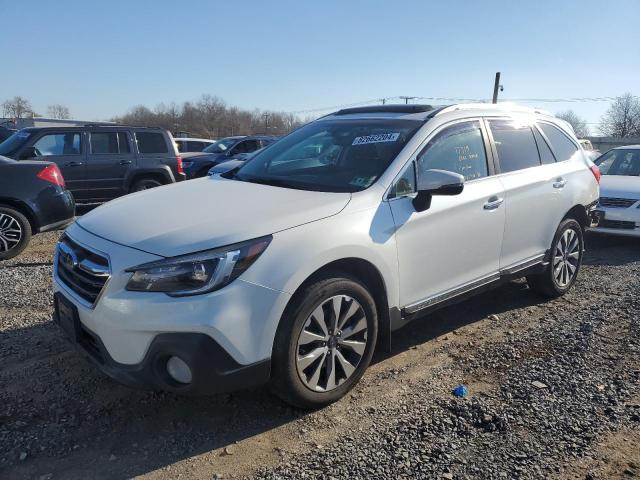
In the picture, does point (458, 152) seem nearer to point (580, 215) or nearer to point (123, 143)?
point (580, 215)

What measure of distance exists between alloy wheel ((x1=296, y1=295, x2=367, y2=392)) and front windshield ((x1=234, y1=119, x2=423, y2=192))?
80 centimetres

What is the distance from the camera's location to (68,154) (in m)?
9.46

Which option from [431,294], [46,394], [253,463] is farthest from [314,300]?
[46,394]

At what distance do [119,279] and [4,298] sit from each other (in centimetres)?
297

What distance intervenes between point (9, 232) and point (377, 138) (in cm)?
494

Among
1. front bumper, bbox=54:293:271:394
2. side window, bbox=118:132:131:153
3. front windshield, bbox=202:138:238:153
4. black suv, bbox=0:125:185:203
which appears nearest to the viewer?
front bumper, bbox=54:293:271:394

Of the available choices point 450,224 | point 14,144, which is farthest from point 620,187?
point 14,144

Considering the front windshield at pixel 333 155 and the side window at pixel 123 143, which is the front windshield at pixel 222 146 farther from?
the front windshield at pixel 333 155

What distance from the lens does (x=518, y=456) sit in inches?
108

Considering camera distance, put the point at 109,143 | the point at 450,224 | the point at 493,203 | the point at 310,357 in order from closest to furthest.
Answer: the point at 310,357 < the point at 450,224 < the point at 493,203 < the point at 109,143

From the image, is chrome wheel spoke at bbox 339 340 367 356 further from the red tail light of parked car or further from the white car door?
the red tail light of parked car

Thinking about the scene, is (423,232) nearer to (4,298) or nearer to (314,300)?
(314,300)

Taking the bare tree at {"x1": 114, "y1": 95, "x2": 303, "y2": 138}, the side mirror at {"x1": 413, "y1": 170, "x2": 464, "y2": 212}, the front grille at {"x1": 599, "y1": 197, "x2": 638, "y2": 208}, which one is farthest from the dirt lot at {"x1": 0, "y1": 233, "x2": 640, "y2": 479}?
the bare tree at {"x1": 114, "y1": 95, "x2": 303, "y2": 138}

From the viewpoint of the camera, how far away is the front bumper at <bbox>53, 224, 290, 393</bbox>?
8.48 feet
